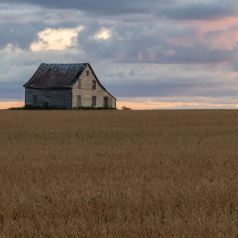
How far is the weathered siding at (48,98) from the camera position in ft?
253

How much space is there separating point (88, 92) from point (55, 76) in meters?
4.24

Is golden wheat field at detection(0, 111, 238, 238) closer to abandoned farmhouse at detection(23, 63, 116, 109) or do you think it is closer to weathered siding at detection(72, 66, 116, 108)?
abandoned farmhouse at detection(23, 63, 116, 109)

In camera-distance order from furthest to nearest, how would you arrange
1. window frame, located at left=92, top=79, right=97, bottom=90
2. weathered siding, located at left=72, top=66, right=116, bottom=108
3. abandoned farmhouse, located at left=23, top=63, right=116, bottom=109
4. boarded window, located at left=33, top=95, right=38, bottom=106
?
1. window frame, located at left=92, top=79, right=97, bottom=90
2. boarded window, located at left=33, top=95, right=38, bottom=106
3. weathered siding, located at left=72, top=66, right=116, bottom=108
4. abandoned farmhouse, located at left=23, top=63, right=116, bottom=109

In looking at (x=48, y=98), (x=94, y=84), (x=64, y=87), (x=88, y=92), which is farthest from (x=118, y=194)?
(x=94, y=84)

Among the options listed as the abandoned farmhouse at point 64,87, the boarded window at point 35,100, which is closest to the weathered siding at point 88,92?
the abandoned farmhouse at point 64,87

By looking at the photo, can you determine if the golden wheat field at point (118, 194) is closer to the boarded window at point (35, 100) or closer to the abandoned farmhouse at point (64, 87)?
the abandoned farmhouse at point (64, 87)

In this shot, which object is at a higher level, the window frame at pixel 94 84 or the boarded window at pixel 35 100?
the window frame at pixel 94 84

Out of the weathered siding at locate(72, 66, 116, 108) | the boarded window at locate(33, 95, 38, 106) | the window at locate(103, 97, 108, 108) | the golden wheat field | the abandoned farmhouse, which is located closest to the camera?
the golden wheat field

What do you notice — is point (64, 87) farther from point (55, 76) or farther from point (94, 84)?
point (94, 84)

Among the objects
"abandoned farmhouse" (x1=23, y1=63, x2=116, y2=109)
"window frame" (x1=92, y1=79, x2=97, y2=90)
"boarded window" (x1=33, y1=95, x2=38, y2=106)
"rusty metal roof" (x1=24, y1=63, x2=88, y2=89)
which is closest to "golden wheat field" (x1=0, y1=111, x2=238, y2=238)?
"abandoned farmhouse" (x1=23, y1=63, x2=116, y2=109)

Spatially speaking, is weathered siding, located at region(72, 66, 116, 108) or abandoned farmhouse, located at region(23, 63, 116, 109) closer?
abandoned farmhouse, located at region(23, 63, 116, 109)

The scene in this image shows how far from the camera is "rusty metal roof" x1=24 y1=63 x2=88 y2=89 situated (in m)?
77.4

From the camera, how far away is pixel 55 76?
78.6 m

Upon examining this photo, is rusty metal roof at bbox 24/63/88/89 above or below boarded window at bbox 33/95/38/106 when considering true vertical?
above
